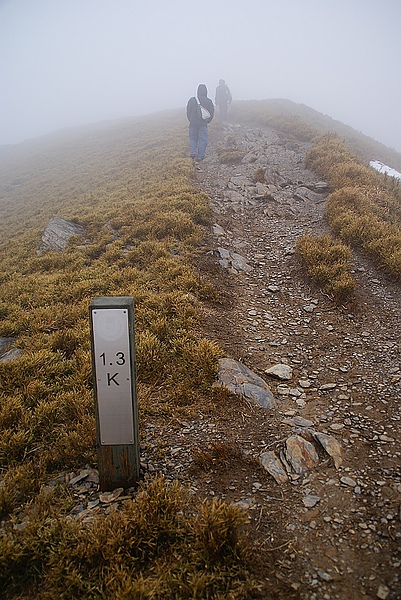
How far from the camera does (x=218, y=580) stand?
2.55 meters

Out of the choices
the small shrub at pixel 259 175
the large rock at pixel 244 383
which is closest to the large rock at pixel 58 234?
the small shrub at pixel 259 175

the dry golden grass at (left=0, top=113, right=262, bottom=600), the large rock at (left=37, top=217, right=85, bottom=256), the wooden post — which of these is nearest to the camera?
Answer: the dry golden grass at (left=0, top=113, right=262, bottom=600)

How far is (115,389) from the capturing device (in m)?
3.24

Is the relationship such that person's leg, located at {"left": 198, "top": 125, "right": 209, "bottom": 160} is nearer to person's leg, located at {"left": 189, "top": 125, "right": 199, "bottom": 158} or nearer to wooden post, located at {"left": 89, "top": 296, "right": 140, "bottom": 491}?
person's leg, located at {"left": 189, "top": 125, "right": 199, "bottom": 158}

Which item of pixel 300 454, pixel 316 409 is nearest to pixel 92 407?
pixel 300 454

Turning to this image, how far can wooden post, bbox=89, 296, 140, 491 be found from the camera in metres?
3.08

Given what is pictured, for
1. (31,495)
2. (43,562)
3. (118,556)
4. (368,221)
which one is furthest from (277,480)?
(368,221)

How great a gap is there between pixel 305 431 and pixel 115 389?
2364 mm

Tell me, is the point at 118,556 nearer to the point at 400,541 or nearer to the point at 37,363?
the point at 400,541

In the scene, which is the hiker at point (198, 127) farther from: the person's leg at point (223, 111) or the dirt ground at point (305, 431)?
the person's leg at point (223, 111)

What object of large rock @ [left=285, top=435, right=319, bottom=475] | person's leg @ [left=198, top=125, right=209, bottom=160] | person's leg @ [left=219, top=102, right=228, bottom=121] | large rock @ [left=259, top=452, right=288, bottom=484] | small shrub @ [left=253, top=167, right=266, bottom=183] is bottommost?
large rock @ [left=259, top=452, right=288, bottom=484]

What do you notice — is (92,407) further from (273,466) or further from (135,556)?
(273,466)

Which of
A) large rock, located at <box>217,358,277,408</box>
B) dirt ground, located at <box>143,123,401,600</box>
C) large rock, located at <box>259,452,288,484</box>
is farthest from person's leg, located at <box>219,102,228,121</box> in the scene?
large rock, located at <box>259,452,288,484</box>

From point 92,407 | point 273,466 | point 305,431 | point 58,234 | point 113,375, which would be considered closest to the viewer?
point 113,375
